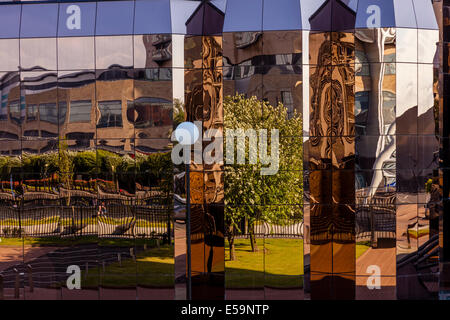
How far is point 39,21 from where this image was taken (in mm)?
14016

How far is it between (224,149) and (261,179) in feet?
4.72

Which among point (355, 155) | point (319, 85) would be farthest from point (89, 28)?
point (355, 155)

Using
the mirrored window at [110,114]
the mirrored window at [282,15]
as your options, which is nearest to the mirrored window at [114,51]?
the mirrored window at [110,114]

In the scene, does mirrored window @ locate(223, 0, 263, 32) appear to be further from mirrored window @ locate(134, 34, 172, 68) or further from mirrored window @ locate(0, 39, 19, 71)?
mirrored window @ locate(0, 39, 19, 71)

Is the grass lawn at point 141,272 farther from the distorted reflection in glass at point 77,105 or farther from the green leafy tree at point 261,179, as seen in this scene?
the distorted reflection in glass at point 77,105

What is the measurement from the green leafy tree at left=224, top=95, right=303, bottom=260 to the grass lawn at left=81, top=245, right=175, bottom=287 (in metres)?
2.04

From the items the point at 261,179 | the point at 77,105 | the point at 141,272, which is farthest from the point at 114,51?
the point at 141,272

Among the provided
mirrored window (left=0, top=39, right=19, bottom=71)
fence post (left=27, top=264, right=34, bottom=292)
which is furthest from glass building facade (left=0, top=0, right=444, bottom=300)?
fence post (left=27, top=264, right=34, bottom=292)

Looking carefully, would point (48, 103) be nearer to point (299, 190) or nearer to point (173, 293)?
point (173, 293)

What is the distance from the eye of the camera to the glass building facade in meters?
13.4

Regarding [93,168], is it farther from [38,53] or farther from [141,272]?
[38,53]

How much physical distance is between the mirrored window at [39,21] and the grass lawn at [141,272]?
290 inches
